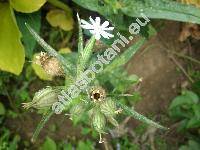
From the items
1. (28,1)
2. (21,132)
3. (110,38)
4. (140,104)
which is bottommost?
(21,132)

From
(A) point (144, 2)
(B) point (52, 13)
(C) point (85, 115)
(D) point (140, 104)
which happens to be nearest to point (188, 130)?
(D) point (140, 104)

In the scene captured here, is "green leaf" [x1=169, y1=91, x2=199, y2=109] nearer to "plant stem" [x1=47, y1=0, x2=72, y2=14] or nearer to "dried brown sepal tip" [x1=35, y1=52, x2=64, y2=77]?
"plant stem" [x1=47, y1=0, x2=72, y2=14]

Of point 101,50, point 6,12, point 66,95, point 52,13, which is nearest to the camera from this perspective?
point 66,95

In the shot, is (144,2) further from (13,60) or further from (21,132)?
(21,132)

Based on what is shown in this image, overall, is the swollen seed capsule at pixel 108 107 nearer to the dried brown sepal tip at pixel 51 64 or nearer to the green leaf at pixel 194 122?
the dried brown sepal tip at pixel 51 64

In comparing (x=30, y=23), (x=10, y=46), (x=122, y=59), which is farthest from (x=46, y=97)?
(x=30, y=23)

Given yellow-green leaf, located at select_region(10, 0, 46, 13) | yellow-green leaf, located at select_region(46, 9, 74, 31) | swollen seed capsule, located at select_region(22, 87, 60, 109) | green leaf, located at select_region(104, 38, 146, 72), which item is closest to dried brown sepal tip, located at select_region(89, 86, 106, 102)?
swollen seed capsule, located at select_region(22, 87, 60, 109)

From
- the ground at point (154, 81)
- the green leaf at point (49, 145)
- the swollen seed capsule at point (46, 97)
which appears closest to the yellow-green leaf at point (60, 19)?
the ground at point (154, 81)
